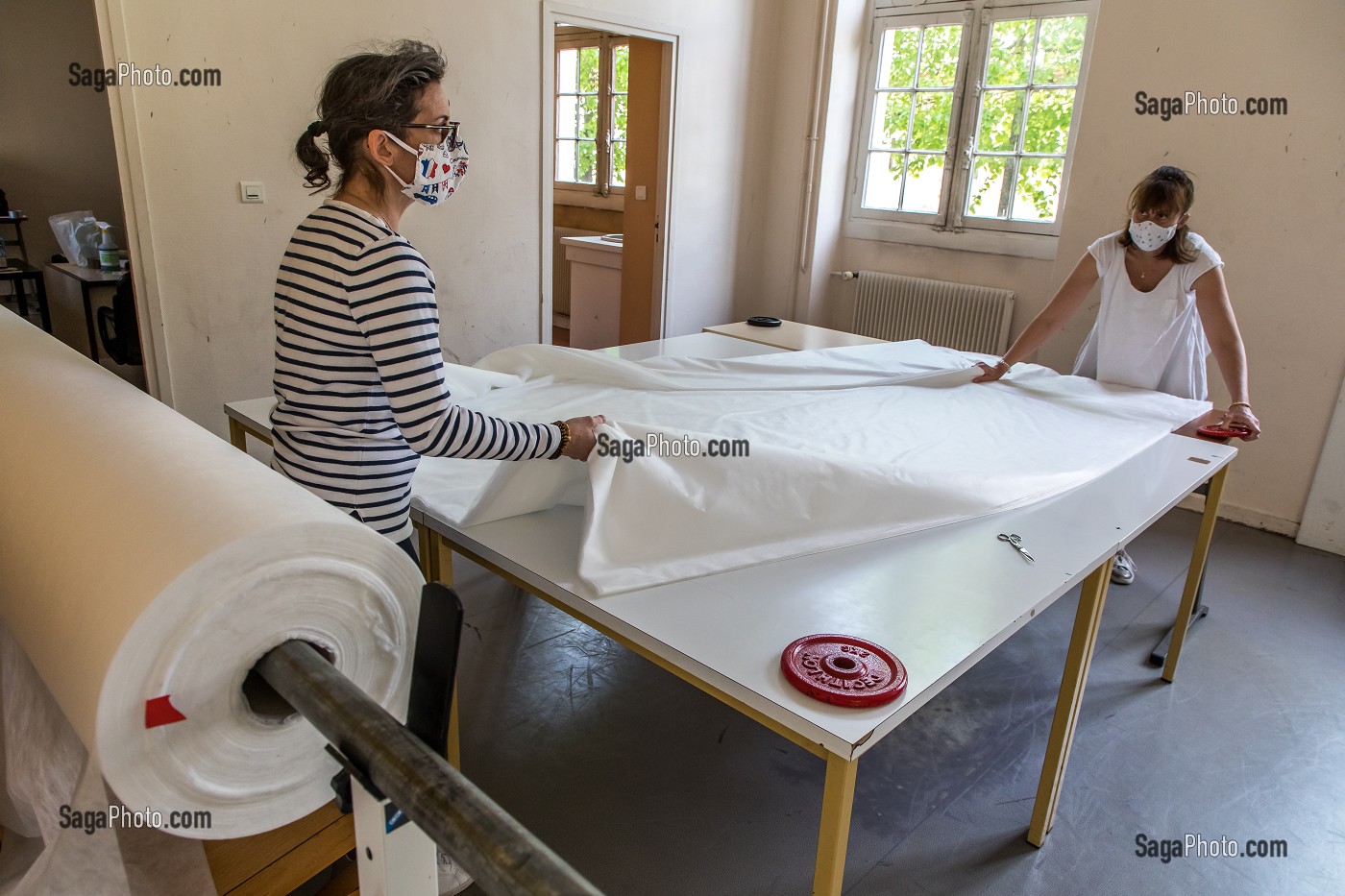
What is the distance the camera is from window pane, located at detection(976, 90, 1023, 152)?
4.64 m

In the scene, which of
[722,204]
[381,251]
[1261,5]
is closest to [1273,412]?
[1261,5]

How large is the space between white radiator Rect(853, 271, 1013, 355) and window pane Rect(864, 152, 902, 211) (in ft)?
1.46

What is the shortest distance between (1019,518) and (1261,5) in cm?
300

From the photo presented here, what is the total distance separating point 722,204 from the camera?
17.3 ft

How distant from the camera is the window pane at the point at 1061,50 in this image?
4.37 meters

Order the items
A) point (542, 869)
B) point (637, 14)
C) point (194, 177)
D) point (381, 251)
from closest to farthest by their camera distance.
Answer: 1. point (542, 869)
2. point (381, 251)
3. point (194, 177)
4. point (637, 14)

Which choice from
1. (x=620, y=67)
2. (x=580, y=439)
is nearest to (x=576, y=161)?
(x=620, y=67)

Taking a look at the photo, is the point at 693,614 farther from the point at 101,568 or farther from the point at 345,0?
the point at 345,0

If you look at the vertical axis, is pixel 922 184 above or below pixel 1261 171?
below

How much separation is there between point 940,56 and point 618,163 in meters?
2.64

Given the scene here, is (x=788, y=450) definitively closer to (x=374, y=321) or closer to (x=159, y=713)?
(x=374, y=321)

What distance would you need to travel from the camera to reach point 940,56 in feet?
16.0

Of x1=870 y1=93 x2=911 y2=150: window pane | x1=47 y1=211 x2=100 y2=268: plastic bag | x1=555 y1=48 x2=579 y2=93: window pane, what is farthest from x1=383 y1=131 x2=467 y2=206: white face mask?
x1=555 y1=48 x2=579 y2=93: window pane

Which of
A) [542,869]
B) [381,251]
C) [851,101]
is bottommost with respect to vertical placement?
[542,869]
